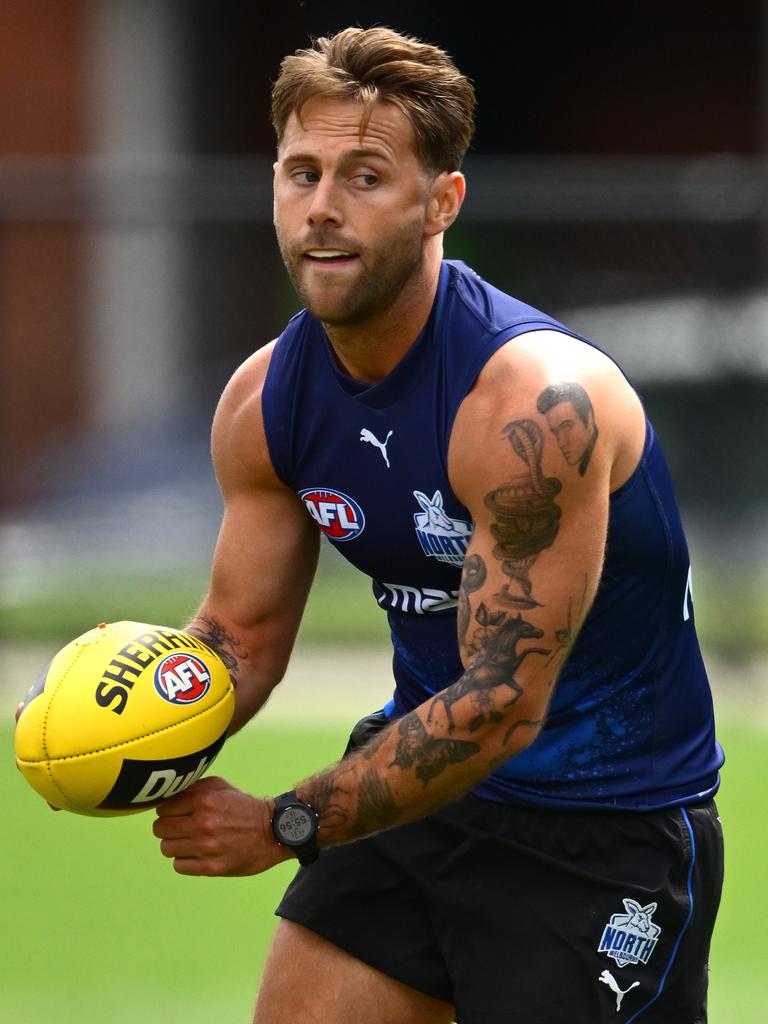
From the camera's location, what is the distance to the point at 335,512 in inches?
168

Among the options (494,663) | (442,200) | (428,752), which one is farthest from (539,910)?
(442,200)

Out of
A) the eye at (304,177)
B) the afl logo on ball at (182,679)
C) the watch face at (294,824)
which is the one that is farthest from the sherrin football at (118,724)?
the eye at (304,177)

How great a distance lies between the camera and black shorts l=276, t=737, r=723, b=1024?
4137mm

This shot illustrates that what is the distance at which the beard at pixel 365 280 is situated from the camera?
13.1ft

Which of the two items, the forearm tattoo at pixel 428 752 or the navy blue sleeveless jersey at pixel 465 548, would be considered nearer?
the forearm tattoo at pixel 428 752

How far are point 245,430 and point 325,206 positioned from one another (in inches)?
27.3

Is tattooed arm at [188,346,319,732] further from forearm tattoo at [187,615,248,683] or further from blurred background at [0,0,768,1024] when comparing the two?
blurred background at [0,0,768,1024]

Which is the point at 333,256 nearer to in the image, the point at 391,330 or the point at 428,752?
the point at 391,330

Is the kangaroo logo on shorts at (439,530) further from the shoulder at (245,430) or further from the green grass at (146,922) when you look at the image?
the green grass at (146,922)

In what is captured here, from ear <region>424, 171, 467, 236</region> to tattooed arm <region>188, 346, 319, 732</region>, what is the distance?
0.58 meters

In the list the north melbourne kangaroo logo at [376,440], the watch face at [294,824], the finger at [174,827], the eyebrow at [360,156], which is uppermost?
the eyebrow at [360,156]

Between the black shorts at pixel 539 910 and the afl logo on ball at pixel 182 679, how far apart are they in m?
0.63

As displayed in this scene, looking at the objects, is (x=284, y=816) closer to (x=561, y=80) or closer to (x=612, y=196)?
(x=612, y=196)

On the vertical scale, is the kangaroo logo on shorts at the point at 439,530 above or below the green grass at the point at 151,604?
above
